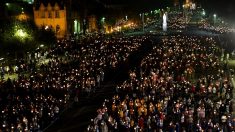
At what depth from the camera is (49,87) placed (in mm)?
36062

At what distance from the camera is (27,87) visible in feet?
118

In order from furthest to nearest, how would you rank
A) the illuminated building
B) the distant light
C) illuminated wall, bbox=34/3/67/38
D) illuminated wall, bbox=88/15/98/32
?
1. illuminated wall, bbox=88/15/98/32
2. illuminated wall, bbox=34/3/67/38
3. the illuminated building
4. the distant light

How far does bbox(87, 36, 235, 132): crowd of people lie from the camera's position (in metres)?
27.3

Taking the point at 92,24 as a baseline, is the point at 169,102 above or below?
below

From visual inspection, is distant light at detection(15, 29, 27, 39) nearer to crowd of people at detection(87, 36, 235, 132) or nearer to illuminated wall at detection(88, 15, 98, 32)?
crowd of people at detection(87, 36, 235, 132)

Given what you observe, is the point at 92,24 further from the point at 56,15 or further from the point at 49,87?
the point at 49,87

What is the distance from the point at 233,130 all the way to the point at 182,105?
5.33 m

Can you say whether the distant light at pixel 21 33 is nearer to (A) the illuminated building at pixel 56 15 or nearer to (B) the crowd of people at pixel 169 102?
(B) the crowd of people at pixel 169 102

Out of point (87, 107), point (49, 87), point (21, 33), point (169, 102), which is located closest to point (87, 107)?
point (87, 107)

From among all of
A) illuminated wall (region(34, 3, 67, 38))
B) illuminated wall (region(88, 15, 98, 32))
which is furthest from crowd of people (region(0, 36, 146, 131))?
illuminated wall (region(88, 15, 98, 32))

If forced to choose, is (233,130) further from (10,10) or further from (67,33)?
(67,33)

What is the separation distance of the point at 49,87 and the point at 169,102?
9.14 meters

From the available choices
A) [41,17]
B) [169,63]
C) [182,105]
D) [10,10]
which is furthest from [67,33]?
[182,105]

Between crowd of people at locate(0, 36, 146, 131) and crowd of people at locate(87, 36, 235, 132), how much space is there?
2915 mm
